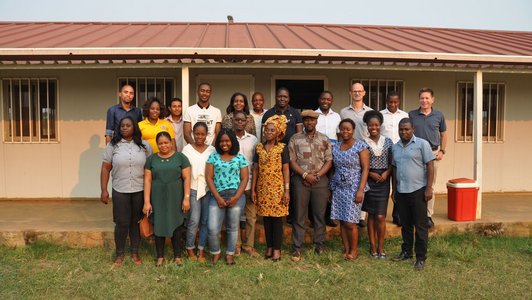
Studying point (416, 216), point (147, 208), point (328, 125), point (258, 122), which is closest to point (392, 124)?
point (328, 125)

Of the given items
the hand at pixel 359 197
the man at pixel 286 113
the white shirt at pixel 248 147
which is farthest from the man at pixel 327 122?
the white shirt at pixel 248 147

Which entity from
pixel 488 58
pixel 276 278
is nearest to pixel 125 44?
pixel 276 278

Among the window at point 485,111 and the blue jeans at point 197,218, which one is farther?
the window at point 485,111

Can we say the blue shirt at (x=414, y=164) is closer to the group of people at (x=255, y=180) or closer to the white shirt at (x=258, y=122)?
the group of people at (x=255, y=180)

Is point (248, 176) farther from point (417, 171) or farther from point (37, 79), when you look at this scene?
point (37, 79)

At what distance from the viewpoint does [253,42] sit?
6.36 meters

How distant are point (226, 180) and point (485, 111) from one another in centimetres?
573

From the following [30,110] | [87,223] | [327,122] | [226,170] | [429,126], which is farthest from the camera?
[30,110]

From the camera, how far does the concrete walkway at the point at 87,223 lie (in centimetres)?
488

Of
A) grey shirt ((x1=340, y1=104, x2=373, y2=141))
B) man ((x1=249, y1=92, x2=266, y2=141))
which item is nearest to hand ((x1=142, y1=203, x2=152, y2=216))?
man ((x1=249, y1=92, x2=266, y2=141))

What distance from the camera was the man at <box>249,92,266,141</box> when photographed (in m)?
4.75

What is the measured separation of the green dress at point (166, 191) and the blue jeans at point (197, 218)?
0.38ft

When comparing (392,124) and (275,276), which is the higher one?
(392,124)

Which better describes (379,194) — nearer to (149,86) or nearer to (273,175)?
(273,175)
